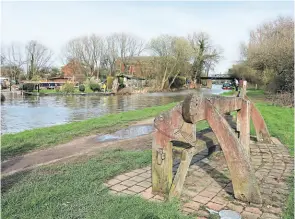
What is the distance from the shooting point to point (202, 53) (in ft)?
211

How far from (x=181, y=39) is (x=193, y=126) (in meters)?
53.5

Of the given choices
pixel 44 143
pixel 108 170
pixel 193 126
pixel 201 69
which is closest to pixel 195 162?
pixel 108 170

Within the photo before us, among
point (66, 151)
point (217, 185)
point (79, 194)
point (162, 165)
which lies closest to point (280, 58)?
point (66, 151)

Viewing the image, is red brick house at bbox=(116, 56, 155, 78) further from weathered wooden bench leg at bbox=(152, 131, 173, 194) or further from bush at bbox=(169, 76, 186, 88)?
weathered wooden bench leg at bbox=(152, 131, 173, 194)

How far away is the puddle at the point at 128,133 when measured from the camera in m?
8.67

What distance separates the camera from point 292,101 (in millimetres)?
16469

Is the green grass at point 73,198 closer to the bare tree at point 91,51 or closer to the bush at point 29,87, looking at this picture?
the bush at point 29,87

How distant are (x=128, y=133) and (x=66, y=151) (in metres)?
2.91

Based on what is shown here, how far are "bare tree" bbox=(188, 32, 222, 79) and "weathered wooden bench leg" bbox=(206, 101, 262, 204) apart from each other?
5991cm

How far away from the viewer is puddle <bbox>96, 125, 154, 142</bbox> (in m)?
8.67

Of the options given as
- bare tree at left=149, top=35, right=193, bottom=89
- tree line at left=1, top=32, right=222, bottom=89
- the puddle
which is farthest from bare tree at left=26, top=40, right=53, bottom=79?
the puddle

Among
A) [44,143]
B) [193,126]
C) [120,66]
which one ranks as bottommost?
[44,143]

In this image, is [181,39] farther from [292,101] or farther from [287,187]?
[287,187]

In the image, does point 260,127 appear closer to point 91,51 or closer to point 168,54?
point 168,54
